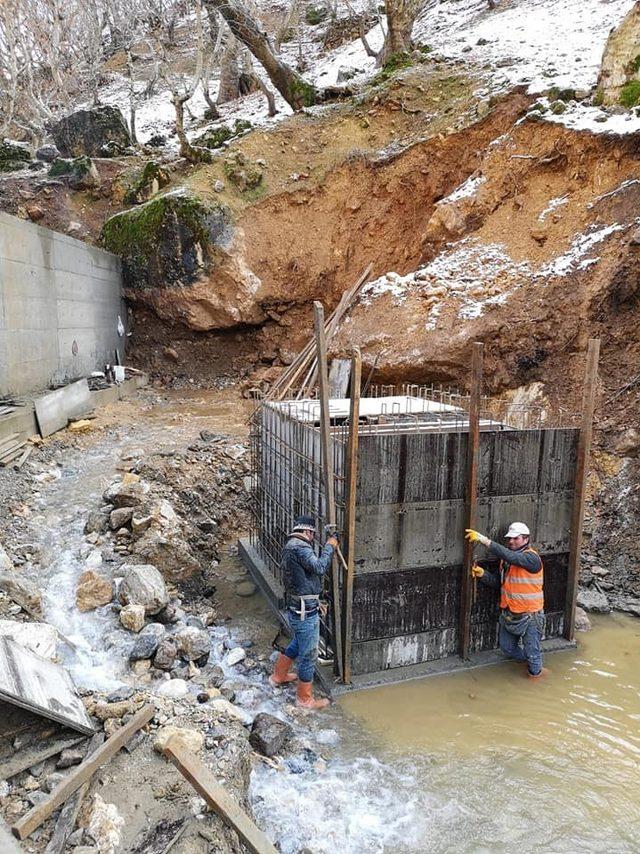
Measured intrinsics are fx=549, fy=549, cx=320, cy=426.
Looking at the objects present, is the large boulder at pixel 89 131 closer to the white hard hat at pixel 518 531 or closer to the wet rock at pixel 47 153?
the wet rock at pixel 47 153

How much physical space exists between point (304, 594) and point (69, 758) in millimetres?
2345

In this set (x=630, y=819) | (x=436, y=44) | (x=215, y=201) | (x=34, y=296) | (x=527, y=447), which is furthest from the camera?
(x=436, y=44)

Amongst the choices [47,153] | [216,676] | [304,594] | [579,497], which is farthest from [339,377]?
[47,153]

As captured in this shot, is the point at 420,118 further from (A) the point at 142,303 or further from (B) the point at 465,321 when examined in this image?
(A) the point at 142,303

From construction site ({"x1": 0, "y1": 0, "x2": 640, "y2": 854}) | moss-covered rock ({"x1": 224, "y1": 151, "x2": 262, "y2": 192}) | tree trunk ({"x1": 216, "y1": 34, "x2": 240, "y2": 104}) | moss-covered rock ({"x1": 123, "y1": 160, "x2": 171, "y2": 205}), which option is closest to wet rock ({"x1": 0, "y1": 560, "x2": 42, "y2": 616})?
construction site ({"x1": 0, "y1": 0, "x2": 640, "y2": 854})

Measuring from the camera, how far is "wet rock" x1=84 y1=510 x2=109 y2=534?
717 centimetres

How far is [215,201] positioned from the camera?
15.1 metres

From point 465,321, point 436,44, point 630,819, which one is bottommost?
point 630,819

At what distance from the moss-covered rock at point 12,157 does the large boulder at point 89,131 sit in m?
1.53

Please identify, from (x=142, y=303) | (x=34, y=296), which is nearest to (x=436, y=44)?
(x=142, y=303)

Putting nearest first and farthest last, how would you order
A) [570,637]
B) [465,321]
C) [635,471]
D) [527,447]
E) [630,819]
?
[630,819] → [527,447] → [570,637] → [635,471] → [465,321]

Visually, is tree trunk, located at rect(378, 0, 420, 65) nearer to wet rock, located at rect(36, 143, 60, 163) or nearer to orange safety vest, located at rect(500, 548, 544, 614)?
wet rock, located at rect(36, 143, 60, 163)

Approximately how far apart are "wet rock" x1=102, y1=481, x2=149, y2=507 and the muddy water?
3.88 meters

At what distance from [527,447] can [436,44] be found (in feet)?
66.0
